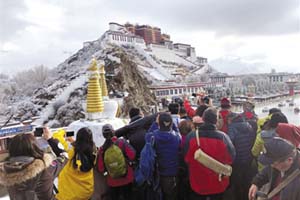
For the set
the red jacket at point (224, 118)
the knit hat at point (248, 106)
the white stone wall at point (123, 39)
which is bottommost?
the red jacket at point (224, 118)

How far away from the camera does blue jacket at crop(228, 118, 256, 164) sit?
3.09 metres

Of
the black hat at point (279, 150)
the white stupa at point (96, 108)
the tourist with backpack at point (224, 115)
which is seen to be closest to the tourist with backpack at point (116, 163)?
the tourist with backpack at point (224, 115)

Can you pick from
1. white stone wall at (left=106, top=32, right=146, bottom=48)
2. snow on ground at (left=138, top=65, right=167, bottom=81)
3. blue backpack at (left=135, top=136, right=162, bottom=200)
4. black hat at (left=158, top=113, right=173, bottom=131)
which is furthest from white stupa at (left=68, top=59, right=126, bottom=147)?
white stone wall at (left=106, top=32, right=146, bottom=48)

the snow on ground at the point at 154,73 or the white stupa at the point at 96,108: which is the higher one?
the snow on ground at the point at 154,73

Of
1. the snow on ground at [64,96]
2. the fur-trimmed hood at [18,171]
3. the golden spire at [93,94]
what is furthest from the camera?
the snow on ground at [64,96]

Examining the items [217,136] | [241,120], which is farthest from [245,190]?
[217,136]

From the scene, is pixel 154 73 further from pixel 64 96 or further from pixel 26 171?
pixel 26 171

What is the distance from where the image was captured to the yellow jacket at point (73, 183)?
9.21ft

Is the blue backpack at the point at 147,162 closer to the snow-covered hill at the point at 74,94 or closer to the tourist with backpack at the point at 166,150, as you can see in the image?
the tourist with backpack at the point at 166,150

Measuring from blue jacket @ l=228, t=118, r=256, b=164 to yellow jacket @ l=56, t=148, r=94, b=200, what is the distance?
59.1 inches

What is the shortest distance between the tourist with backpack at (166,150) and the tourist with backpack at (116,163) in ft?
0.97

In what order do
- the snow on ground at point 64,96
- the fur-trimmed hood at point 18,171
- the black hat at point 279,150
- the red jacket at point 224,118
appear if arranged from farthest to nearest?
1. the snow on ground at point 64,96
2. the red jacket at point 224,118
3. the fur-trimmed hood at point 18,171
4. the black hat at point 279,150

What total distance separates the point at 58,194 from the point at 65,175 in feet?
0.80

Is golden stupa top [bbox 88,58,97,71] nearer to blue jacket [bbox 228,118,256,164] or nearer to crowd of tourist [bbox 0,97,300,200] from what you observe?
crowd of tourist [bbox 0,97,300,200]
